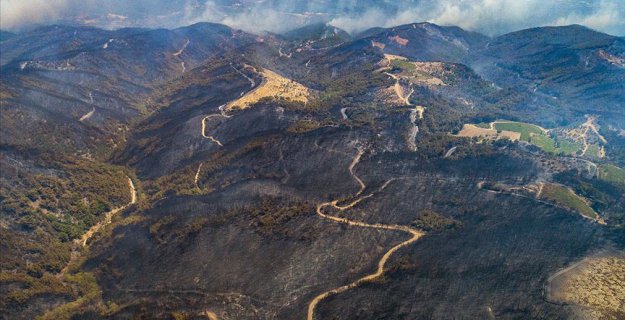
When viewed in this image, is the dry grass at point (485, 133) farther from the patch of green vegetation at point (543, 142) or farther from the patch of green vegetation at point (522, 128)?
the patch of green vegetation at point (543, 142)

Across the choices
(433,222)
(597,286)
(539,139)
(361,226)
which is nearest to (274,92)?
(361,226)

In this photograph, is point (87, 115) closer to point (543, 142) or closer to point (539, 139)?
point (539, 139)

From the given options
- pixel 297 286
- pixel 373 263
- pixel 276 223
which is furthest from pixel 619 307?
pixel 276 223

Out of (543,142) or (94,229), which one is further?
(543,142)

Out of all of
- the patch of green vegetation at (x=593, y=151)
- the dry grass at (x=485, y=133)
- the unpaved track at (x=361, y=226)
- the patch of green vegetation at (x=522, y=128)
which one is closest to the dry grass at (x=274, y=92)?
the dry grass at (x=485, y=133)

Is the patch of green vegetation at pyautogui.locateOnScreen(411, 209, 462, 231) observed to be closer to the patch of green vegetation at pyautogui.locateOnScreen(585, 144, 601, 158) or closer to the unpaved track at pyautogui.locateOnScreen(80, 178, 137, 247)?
the unpaved track at pyautogui.locateOnScreen(80, 178, 137, 247)

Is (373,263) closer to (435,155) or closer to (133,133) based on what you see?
(435,155)
